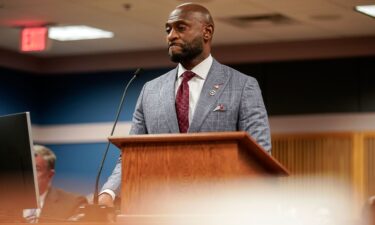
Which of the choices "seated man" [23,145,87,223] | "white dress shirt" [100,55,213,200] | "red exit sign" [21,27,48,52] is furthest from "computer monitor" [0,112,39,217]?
"red exit sign" [21,27,48,52]

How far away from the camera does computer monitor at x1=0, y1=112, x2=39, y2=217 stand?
9.96 ft

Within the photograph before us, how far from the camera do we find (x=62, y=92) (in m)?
11.4

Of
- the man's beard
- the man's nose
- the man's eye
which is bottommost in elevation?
the man's beard

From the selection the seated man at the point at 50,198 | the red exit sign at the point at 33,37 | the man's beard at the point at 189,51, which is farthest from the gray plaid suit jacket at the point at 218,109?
the red exit sign at the point at 33,37

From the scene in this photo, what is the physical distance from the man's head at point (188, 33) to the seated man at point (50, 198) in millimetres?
2261

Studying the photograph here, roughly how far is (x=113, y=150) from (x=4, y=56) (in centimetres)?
183

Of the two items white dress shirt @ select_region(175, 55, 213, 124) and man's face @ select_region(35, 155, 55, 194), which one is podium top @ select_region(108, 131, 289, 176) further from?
man's face @ select_region(35, 155, 55, 194)

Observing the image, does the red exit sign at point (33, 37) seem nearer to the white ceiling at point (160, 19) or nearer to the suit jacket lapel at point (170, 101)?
the white ceiling at point (160, 19)

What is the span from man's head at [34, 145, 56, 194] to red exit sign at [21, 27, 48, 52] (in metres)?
3.56

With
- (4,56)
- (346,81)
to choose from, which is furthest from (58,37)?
(346,81)

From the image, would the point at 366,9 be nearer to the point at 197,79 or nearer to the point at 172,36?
the point at 197,79

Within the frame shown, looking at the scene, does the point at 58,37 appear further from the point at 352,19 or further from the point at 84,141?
the point at 352,19

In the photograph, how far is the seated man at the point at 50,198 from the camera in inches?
213

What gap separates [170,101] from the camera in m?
3.31
